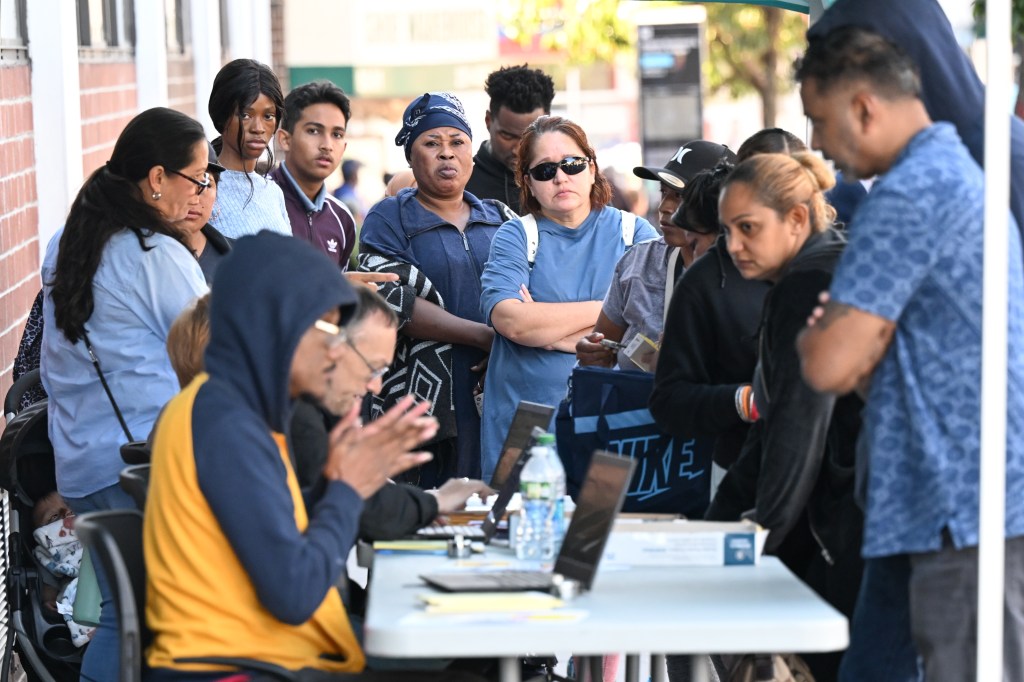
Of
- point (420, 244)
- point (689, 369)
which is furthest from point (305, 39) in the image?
point (689, 369)

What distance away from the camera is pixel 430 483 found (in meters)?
5.49

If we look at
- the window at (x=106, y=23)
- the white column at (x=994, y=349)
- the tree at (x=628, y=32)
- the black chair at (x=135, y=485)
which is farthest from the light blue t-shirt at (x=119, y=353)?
the tree at (x=628, y=32)

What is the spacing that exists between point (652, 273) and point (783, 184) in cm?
116

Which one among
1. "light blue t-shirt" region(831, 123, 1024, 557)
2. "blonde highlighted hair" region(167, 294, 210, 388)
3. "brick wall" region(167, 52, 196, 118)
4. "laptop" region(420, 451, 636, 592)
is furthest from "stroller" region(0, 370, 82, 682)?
"brick wall" region(167, 52, 196, 118)

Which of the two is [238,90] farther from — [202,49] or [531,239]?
[202,49]

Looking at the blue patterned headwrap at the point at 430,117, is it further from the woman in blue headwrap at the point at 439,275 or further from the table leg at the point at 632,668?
the table leg at the point at 632,668

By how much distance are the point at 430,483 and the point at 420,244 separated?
84 centimetres

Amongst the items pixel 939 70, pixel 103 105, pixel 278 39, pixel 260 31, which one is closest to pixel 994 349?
pixel 939 70

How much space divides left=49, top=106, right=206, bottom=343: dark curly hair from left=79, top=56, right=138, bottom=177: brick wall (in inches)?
96.1

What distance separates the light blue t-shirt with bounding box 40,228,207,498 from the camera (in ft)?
13.7

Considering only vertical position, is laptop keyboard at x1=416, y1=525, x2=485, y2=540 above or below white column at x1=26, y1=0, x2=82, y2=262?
below

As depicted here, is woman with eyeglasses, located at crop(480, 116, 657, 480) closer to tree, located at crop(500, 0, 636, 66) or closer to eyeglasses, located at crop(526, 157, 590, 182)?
eyeglasses, located at crop(526, 157, 590, 182)

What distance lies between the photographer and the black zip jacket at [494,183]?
640 cm

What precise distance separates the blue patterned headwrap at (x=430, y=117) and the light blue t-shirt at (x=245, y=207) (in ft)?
1.69
